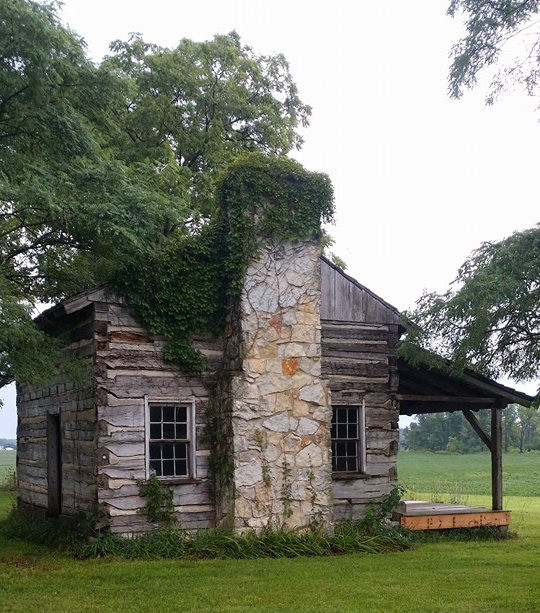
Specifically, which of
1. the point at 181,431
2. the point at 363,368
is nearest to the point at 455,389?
the point at 363,368

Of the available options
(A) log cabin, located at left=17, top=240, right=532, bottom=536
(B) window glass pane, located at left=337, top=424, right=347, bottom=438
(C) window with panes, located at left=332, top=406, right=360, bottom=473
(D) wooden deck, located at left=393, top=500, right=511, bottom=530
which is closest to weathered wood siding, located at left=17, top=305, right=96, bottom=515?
(A) log cabin, located at left=17, top=240, right=532, bottom=536

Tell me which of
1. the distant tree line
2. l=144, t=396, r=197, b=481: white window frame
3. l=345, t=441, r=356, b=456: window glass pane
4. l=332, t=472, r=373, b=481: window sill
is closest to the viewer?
l=144, t=396, r=197, b=481: white window frame

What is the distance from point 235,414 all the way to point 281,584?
3.57m

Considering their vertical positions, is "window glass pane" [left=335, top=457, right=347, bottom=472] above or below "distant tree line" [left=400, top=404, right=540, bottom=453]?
above

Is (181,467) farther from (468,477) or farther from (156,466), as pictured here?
(468,477)

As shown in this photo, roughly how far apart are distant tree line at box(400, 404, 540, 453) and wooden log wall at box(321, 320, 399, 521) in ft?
205

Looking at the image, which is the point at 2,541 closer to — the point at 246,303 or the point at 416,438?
the point at 246,303

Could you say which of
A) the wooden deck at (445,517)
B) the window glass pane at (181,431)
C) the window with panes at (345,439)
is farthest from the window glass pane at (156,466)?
the wooden deck at (445,517)

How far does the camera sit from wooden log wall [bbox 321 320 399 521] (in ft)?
51.6

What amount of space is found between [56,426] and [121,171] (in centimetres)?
564

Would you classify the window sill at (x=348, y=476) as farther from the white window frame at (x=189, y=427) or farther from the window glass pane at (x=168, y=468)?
the window glass pane at (x=168, y=468)

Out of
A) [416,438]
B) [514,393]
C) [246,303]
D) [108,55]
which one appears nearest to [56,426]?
[246,303]

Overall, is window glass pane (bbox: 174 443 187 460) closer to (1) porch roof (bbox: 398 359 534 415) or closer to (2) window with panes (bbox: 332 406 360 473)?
(2) window with panes (bbox: 332 406 360 473)

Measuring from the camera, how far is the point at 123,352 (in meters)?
14.0
